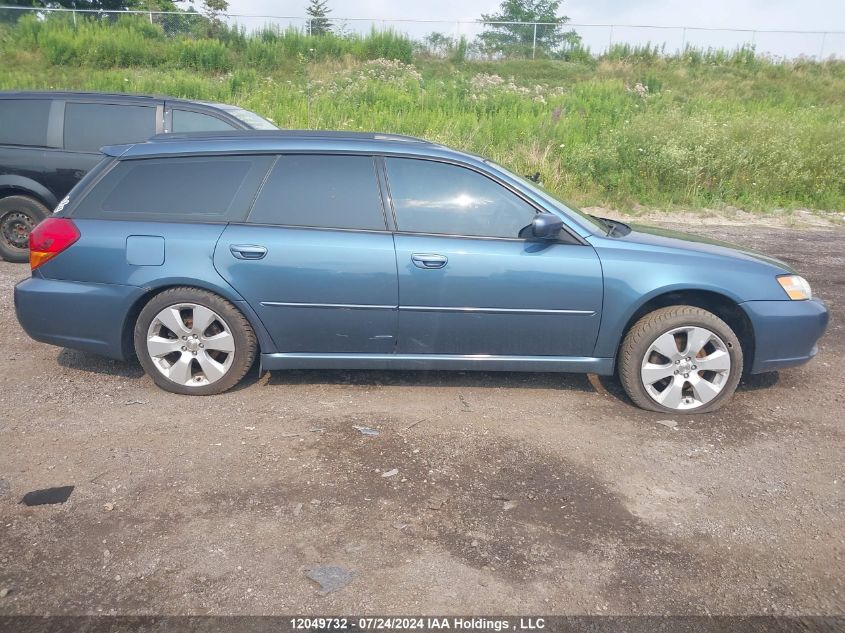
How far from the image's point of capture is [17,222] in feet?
26.3

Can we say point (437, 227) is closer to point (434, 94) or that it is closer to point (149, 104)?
point (149, 104)

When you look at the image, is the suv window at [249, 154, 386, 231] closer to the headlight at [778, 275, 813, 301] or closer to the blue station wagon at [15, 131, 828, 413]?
the blue station wagon at [15, 131, 828, 413]

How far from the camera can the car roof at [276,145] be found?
4625 millimetres

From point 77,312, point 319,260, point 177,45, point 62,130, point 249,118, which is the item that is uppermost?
point 177,45

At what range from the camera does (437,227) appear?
175 inches

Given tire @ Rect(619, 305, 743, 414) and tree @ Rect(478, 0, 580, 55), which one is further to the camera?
tree @ Rect(478, 0, 580, 55)

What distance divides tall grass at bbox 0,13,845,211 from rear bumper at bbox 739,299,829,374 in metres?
8.08

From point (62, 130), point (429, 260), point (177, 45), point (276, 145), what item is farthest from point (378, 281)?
point (177, 45)

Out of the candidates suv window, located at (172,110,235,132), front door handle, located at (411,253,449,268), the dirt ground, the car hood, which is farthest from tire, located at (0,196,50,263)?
the car hood

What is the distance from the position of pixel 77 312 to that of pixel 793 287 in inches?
182

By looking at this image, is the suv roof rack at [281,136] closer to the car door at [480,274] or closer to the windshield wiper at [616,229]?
the car door at [480,274]

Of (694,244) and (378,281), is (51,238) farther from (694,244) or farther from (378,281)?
(694,244)

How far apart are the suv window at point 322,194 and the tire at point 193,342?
2.12 ft

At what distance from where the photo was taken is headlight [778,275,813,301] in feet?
14.9
